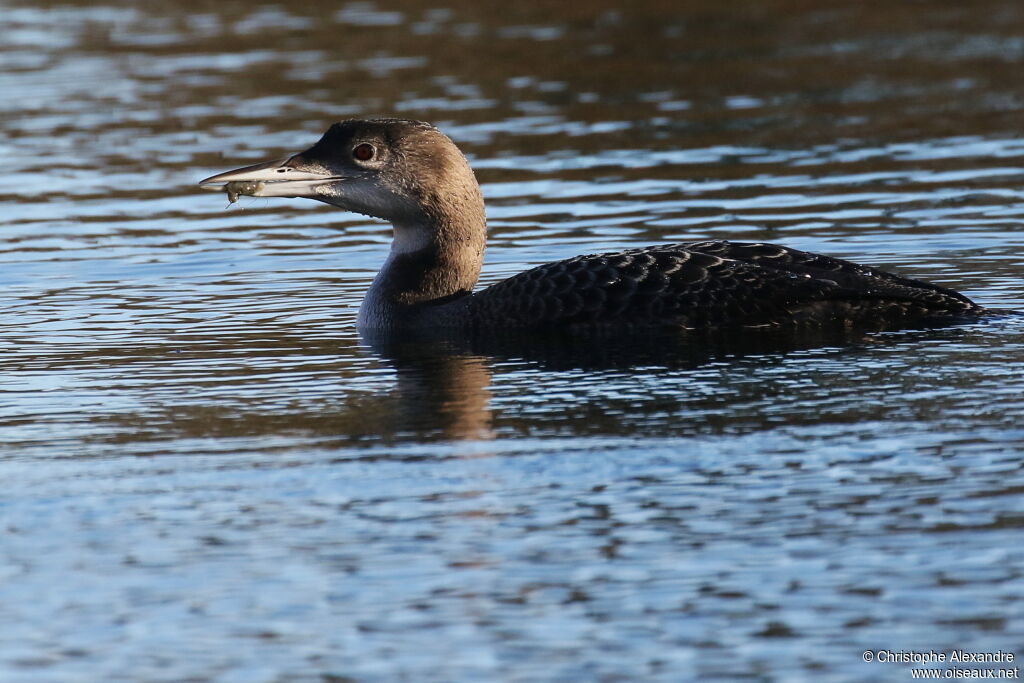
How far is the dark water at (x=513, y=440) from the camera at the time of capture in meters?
4.61

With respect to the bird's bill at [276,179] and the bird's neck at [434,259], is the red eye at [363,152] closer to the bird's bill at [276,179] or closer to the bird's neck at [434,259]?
the bird's bill at [276,179]

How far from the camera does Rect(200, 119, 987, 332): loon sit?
7.92 meters

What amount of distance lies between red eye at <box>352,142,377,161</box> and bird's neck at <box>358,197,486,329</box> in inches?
15.4

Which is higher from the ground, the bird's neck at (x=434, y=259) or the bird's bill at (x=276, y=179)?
the bird's bill at (x=276, y=179)

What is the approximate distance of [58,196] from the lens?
1358 cm

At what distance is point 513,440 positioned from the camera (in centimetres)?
636

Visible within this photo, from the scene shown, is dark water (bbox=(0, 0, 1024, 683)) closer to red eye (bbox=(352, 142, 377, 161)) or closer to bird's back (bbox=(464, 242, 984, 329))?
bird's back (bbox=(464, 242, 984, 329))

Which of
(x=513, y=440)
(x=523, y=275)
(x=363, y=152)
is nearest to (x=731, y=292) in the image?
(x=523, y=275)

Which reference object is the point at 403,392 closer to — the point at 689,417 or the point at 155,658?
the point at 689,417

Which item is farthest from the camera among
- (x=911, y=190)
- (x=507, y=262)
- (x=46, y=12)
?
(x=46, y=12)

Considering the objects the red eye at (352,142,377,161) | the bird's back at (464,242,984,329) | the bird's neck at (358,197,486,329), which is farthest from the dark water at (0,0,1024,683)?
the red eye at (352,142,377,161)

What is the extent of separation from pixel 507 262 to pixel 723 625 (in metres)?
6.01

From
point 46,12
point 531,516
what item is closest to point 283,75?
point 46,12

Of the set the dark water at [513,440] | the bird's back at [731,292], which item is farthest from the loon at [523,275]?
the dark water at [513,440]
